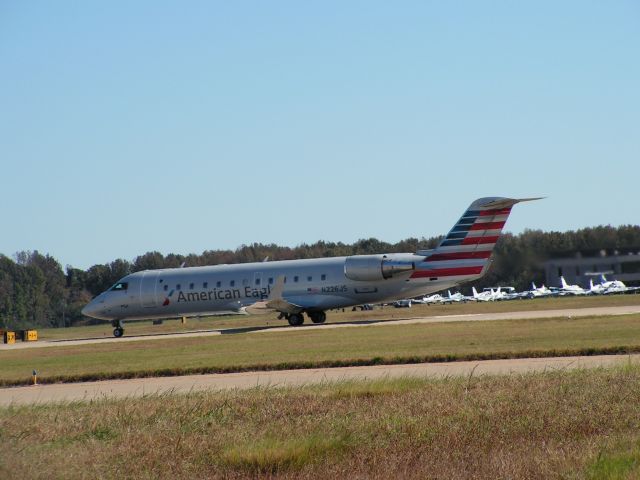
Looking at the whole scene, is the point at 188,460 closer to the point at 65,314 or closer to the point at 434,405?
the point at 434,405

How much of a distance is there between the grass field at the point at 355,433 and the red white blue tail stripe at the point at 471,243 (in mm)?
24651

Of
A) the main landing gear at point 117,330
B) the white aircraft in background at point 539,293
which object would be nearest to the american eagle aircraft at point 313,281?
the main landing gear at point 117,330

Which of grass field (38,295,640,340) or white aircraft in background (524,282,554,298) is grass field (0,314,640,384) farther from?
white aircraft in background (524,282,554,298)

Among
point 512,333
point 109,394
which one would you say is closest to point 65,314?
point 512,333

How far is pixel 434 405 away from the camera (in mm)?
13836

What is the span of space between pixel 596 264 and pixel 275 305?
16.4m

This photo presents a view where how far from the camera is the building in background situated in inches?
1802

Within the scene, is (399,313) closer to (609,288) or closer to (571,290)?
A: (609,288)

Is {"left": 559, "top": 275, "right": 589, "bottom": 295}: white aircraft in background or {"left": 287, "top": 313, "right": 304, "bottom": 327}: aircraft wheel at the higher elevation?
{"left": 287, "top": 313, "right": 304, "bottom": 327}: aircraft wheel

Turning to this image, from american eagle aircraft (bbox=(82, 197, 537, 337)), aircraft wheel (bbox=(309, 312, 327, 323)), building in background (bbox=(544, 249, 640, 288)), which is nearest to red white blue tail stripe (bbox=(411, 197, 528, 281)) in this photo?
american eagle aircraft (bbox=(82, 197, 537, 337))

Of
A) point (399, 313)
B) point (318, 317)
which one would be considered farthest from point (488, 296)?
point (318, 317)

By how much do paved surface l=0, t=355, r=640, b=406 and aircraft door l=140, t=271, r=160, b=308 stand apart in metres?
24.6

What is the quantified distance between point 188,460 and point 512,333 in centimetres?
1928

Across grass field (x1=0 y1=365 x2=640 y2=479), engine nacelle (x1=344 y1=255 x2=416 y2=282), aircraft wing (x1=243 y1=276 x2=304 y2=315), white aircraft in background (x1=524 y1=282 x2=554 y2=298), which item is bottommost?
grass field (x1=0 y1=365 x2=640 y2=479)
